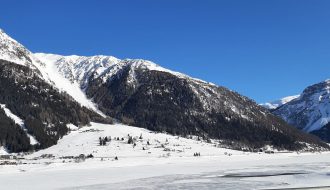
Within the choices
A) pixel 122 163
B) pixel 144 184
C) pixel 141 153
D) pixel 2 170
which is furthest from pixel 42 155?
pixel 144 184

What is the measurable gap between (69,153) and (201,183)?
136m

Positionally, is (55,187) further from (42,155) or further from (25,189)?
(42,155)

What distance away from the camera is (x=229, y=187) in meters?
57.4

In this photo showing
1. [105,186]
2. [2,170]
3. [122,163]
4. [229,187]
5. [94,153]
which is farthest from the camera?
[94,153]

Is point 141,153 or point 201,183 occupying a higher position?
point 141,153

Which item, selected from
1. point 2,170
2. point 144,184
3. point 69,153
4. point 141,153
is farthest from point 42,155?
point 144,184

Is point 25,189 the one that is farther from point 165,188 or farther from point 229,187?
point 229,187

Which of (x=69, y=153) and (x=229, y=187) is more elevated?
(x=69, y=153)

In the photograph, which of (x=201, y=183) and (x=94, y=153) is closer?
(x=201, y=183)

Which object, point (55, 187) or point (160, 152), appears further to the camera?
point (160, 152)

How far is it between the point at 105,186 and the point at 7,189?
1094 centimetres

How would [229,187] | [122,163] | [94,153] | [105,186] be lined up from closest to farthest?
[229,187], [105,186], [122,163], [94,153]

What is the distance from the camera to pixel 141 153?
631 feet

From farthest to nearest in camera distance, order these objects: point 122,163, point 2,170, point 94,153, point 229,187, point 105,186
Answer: point 94,153
point 122,163
point 2,170
point 105,186
point 229,187
